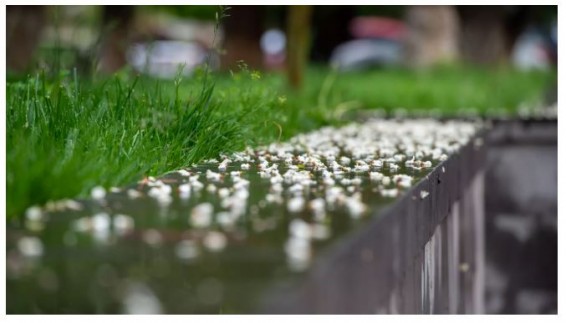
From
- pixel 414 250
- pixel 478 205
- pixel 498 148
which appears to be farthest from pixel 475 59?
pixel 414 250

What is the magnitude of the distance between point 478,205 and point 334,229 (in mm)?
4696

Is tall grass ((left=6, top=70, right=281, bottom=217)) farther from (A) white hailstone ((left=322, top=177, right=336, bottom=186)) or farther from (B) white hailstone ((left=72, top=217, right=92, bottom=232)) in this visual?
(A) white hailstone ((left=322, top=177, right=336, bottom=186))

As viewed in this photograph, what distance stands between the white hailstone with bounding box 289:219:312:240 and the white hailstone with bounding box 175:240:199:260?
0.76 ft

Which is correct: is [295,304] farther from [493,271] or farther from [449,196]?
[493,271]

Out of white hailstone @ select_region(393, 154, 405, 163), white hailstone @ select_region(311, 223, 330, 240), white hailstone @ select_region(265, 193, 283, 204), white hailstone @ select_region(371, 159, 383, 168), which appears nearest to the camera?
white hailstone @ select_region(311, 223, 330, 240)

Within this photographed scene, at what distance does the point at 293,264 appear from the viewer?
226 centimetres

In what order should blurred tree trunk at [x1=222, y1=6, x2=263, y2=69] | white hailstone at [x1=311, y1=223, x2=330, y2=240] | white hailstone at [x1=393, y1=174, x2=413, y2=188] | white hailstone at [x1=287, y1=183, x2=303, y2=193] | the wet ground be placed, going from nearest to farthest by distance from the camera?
the wet ground < white hailstone at [x1=311, y1=223, x2=330, y2=240] < white hailstone at [x1=287, y1=183, x2=303, y2=193] < white hailstone at [x1=393, y1=174, x2=413, y2=188] < blurred tree trunk at [x1=222, y1=6, x2=263, y2=69]

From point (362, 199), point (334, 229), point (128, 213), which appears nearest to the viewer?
point (334, 229)

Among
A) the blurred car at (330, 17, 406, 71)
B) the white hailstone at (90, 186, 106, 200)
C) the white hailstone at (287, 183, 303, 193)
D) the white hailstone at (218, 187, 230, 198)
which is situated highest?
the white hailstone at (90, 186, 106, 200)

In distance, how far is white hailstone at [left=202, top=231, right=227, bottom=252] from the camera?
2477 millimetres

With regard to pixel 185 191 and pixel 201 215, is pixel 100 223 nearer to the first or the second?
pixel 201 215

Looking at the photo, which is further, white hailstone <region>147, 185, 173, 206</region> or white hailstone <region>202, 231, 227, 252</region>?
white hailstone <region>147, 185, 173, 206</region>

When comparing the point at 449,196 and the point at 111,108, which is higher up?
the point at 111,108

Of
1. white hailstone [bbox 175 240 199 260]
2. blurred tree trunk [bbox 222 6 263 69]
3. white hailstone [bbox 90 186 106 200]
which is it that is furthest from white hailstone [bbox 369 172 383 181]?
blurred tree trunk [bbox 222 6 263 69]
